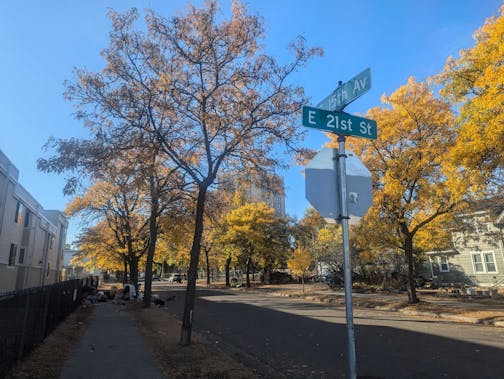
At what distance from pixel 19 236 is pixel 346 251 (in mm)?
23914

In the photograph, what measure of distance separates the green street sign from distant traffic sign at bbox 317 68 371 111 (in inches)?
6.2

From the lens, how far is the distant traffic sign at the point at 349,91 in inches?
167

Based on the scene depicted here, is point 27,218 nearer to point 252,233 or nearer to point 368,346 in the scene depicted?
point 252,233

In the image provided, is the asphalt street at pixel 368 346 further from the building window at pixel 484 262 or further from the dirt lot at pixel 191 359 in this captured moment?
the building window at pixel 484 262

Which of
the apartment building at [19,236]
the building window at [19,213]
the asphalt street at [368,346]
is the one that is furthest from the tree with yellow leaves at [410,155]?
the building window at [19,213]

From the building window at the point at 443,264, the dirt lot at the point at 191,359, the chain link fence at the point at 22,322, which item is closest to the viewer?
the chain link fence at the point at 22,322

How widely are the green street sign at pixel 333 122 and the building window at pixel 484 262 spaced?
29.0 m

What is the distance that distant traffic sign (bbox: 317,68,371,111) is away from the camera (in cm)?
425

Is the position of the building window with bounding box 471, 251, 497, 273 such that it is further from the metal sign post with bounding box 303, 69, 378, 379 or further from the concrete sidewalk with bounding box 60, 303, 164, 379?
the metal sign post with bounding box 303, 69, 378, 379

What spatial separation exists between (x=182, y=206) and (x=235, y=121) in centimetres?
726

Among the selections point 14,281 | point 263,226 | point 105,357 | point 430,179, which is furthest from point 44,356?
point 263,226

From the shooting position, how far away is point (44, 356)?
→ 7.95 metres

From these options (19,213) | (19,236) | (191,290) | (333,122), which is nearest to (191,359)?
(191,290)

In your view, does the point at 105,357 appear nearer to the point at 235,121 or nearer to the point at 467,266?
the point at 235,121
